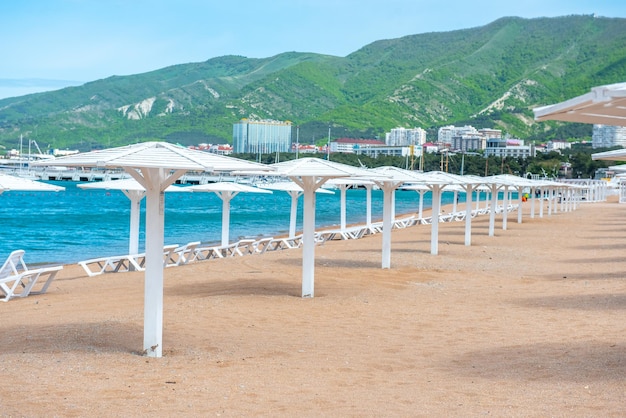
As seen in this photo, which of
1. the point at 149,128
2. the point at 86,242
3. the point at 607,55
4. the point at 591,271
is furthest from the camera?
the point at 149,128

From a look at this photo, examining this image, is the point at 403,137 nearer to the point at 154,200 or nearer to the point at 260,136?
the point at 260,136

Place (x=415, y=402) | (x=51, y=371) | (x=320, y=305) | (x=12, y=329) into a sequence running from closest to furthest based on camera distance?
1. (x=415, y=402)
2. (x=51, y=371)
3. (x=12, y=329)
4. (x=320, y=305)

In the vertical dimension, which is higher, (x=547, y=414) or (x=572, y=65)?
(x=572, y=65)

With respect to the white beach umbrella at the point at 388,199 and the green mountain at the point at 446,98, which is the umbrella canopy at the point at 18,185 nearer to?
the white beach umbrella at the point at 388,199

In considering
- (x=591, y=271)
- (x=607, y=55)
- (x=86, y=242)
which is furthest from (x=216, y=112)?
(x=591, y=271)

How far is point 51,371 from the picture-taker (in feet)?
19.3

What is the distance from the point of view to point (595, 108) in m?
5.27

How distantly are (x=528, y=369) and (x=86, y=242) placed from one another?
24551mm

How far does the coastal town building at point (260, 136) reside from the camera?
161 m

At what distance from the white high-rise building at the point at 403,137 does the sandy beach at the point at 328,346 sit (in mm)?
140776

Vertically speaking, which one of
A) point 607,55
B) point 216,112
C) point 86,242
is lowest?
point 86,242

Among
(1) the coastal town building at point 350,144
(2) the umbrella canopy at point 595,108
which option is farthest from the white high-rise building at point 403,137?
(2) the umbrella canopy at point 595,108

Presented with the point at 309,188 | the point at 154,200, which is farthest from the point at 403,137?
the point at 154,200

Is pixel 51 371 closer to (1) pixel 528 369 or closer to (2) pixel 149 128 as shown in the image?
(1) pixel 528 369
